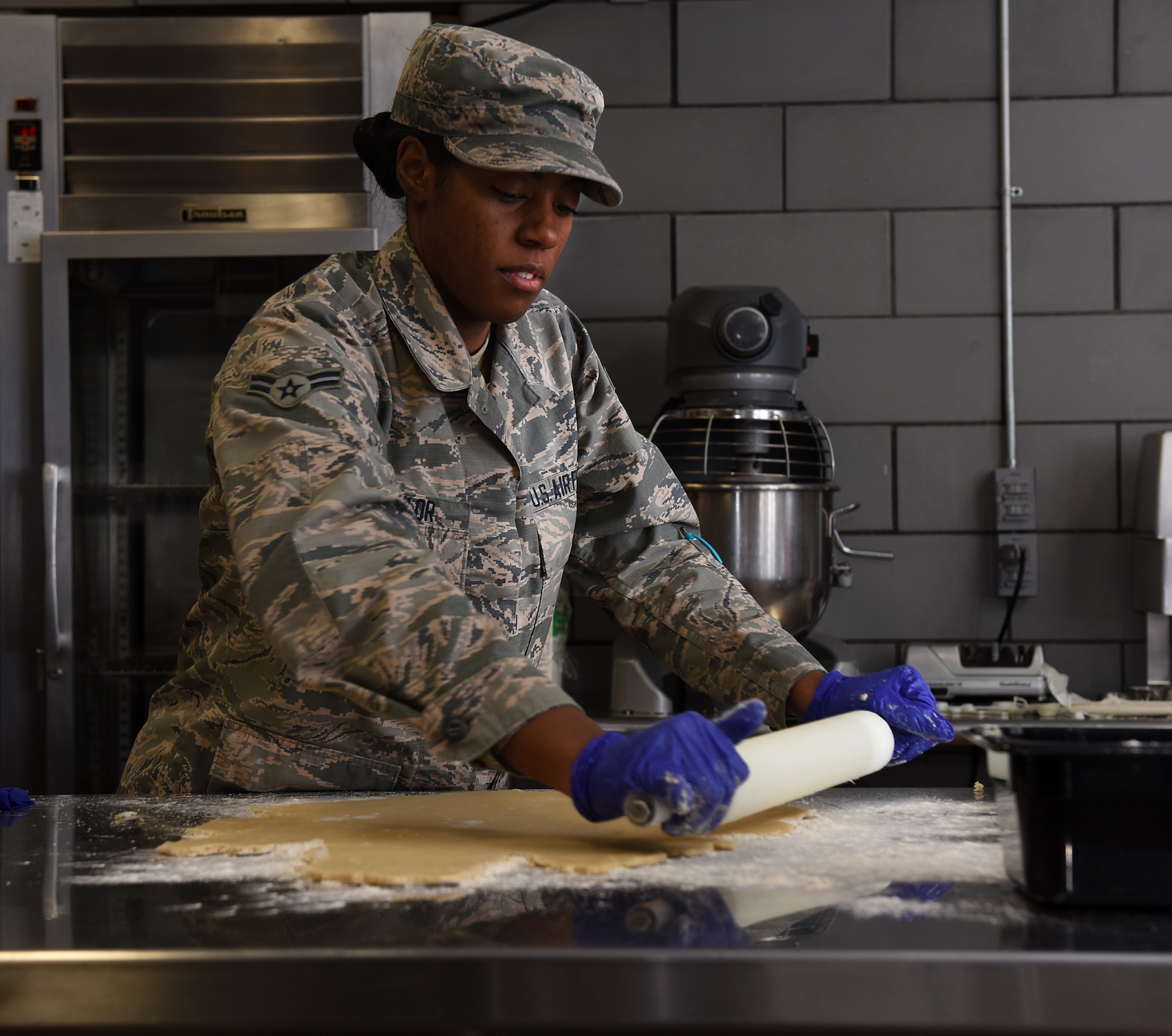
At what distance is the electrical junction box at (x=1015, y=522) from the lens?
2.56m

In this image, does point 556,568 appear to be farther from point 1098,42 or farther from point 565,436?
point 1098,42

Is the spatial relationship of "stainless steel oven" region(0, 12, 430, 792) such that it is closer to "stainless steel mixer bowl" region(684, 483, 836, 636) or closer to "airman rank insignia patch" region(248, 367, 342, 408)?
"stainless steel mixer bowl" region(684, 483, 836, 636)

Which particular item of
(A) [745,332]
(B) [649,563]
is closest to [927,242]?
(A) [745,332]

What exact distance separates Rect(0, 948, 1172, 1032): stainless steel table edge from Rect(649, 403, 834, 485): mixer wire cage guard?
154 centimetres

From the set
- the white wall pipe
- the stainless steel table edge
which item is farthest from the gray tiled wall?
the stainless steel table edge

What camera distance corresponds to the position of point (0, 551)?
96.1 inches

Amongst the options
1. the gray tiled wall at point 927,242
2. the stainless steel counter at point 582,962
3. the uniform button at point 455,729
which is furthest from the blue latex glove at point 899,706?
the gray tiled wall at point 927,242

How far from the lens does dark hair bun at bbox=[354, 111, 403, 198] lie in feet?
4.26

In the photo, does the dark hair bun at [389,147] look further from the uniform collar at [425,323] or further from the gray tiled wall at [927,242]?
the gray tiled wall at [927,242]

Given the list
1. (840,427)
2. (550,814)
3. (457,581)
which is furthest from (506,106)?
(840,427)

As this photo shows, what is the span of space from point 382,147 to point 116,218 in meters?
1.37

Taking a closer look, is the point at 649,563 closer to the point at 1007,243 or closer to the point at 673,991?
the point at 673,991

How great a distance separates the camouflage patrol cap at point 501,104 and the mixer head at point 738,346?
1.03 metres

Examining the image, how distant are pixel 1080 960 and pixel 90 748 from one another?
2259mm
